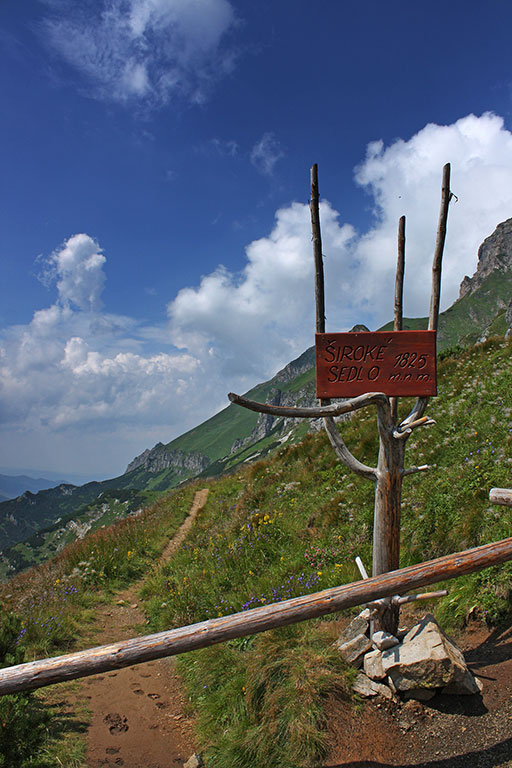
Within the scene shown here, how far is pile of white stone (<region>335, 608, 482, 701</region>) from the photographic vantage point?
4434mm

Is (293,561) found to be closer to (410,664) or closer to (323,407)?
(410,664)

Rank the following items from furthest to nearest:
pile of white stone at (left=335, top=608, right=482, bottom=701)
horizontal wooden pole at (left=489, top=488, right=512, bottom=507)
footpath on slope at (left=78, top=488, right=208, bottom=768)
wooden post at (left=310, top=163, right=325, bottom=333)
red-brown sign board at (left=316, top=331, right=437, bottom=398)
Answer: wooden post at (left=310, top=163, right=325, bottom=333) < horizontal wooden pole at (left=489, top=488, right=512, bottom=507) < footpath on slope at (left=78, top=488, right=208, bottom=768) < red-brown sign board at (left=316, top=331, right=437, bottom=398) < pile of white stone at (left=335, top=608, right=482, bottom=701)

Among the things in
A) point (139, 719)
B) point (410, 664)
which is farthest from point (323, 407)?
point (139, 719)

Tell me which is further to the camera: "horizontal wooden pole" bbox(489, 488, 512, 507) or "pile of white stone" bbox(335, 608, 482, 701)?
"horizontal wooden pole" bbox(489, 488, 512, 507)

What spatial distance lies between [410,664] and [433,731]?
0.59 m

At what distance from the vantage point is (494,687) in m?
4.61

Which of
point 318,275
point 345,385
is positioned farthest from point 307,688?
point 318,275

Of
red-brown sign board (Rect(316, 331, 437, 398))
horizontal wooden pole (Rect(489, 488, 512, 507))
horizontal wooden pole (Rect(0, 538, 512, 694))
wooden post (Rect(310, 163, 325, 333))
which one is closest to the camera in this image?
horizontal wooden pole (Rect(0, 538, 512, 694))

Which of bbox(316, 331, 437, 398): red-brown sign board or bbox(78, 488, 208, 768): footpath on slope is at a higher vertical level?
bbox(316, 331, 437, 398): red-brown sign board

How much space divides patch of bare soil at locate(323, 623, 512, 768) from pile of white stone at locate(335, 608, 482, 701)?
0.14m

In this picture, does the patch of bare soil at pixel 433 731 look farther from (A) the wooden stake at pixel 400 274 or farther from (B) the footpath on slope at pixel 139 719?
(A) the wooden stake at pixel 400 274

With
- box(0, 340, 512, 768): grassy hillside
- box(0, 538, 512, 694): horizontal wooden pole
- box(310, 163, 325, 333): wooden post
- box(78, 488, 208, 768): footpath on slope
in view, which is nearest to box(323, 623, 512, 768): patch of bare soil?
box(0, 340, 512, 768): grassy hillside

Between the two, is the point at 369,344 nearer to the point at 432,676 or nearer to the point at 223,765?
the point at 432,676

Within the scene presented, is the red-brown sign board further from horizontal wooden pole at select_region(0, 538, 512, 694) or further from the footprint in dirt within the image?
the footprint in dirt
